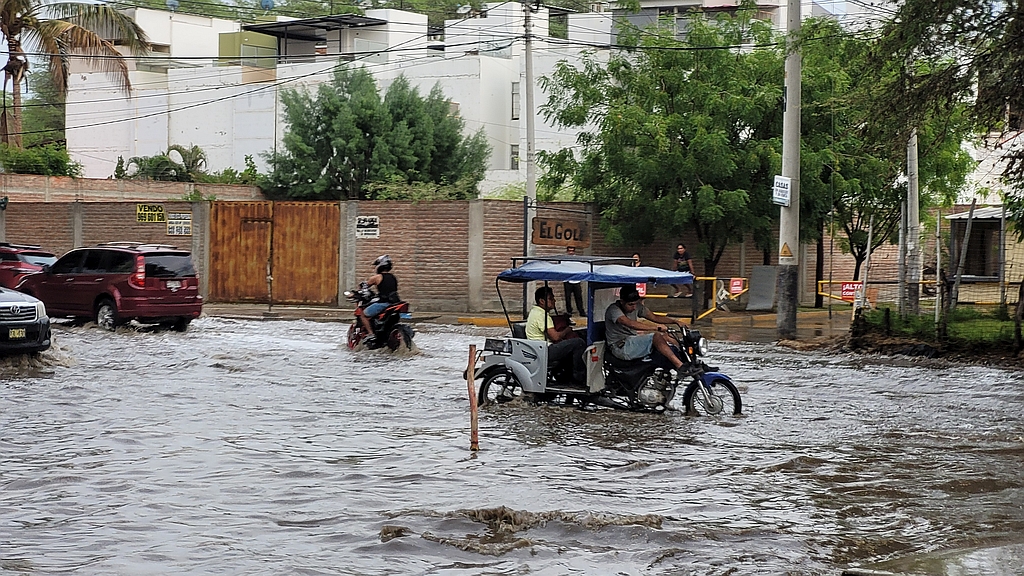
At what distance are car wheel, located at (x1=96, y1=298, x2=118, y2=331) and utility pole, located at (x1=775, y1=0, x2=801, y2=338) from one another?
13.4 m

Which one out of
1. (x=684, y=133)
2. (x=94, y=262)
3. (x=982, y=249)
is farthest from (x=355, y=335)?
(x=982, y=249)

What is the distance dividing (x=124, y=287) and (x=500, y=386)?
39.6 ft

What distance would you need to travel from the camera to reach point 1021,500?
30.8ft

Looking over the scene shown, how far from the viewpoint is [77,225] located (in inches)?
1426

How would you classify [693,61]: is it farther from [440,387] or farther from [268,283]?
[440,387]

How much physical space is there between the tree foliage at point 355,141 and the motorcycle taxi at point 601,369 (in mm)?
28805

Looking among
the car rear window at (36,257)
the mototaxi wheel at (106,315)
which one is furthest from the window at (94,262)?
the car rear window at (36,257)

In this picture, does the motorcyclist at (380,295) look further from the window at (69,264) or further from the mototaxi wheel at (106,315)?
the window at (69,264)

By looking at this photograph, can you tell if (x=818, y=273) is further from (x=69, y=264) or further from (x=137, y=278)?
(x=69, y=264)

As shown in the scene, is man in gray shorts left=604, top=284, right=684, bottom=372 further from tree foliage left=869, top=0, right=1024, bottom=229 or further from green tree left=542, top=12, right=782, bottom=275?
green tree left=542, top=12, right=782, bottom=275

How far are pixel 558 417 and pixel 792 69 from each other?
12104 mm

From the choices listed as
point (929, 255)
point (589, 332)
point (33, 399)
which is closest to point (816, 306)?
point (929, 255)

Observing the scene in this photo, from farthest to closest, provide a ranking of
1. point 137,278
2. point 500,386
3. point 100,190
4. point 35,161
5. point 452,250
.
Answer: point 100,190 < point 35,161 < point 452,250 < point 137,278 < point 500,386

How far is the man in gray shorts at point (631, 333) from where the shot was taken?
13789 millimetres
